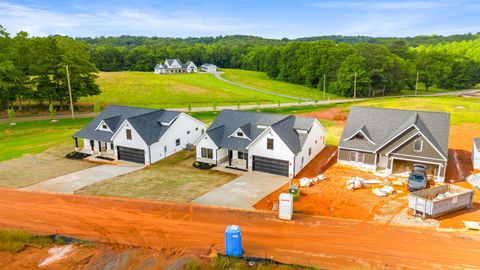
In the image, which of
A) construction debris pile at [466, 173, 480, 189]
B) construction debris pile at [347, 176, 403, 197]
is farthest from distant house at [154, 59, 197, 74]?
construction debris pile at [466, 173, 480, 189]

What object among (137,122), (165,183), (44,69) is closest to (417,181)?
(165,183)

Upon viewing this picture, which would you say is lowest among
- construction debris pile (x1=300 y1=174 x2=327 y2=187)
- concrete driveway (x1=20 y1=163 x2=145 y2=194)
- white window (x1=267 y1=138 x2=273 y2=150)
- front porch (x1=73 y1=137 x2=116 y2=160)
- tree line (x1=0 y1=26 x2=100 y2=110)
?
concrete driveway (x1=20 y1=163 x2=145 y2=194)

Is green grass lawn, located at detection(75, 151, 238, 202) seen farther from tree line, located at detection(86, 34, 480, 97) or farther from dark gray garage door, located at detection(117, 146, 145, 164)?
tree line, located at detection(86, 34, 480, 97)

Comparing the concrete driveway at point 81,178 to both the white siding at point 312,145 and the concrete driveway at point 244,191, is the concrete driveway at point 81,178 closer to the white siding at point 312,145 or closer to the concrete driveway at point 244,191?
the concrete driveway at point 244,191

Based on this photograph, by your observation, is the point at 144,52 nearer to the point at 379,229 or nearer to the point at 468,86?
the point at 468,86

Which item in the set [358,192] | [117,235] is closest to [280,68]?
[358,192]

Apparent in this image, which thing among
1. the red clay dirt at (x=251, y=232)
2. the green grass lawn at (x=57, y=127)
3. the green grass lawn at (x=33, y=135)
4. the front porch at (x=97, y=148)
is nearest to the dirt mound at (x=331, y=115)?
the green grass lawn at (x=57, y=127)
